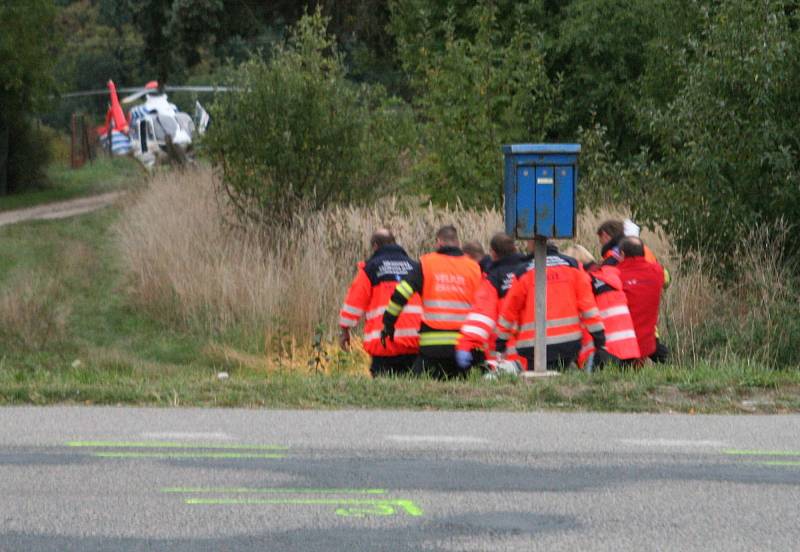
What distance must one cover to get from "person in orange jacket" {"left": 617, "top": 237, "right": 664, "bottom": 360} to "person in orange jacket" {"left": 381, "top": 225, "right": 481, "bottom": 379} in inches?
49.1

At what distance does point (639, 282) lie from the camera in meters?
12.6

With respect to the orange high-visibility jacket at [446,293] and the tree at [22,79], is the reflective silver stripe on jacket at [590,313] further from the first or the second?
the tree at [22,79]

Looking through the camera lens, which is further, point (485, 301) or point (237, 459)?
point (485, 301)

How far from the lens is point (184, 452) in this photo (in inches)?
332

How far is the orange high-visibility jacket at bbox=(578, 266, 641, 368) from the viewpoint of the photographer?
12.0m

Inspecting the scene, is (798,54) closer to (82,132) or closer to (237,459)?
(237,459)

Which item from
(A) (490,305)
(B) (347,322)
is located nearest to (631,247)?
(A) (490,305)

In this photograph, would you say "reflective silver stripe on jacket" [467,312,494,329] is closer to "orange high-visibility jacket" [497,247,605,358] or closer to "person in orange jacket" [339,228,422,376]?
"orange high-visibility jacket" [497,247,605,358]

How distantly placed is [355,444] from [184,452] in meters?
0.95

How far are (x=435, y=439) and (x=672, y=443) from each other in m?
1.35

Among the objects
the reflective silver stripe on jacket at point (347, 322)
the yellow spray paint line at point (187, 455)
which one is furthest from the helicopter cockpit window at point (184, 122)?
the yellow spray paint line at point (187, 455)

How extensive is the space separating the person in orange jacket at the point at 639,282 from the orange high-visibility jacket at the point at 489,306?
1035mm

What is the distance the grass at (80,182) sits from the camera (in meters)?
45.3

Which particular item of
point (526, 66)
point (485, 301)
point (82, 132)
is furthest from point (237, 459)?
point (82, 132)
